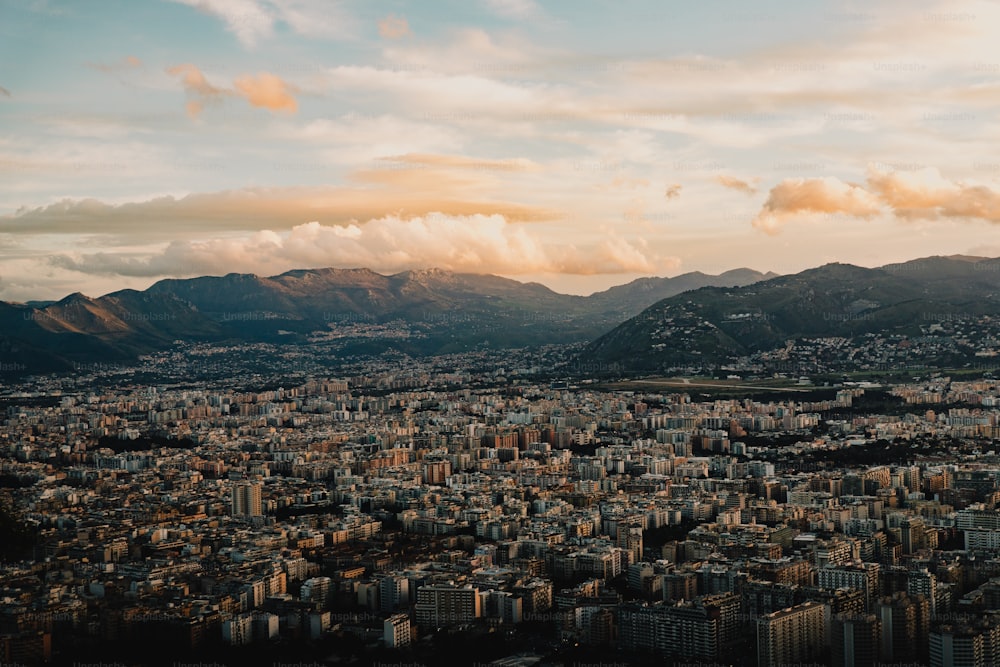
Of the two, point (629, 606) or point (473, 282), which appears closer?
point (629, 606)

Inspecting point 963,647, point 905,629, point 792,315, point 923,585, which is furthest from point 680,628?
point 792,315

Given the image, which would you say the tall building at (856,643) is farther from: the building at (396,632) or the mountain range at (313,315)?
the mountain range at (313,315)

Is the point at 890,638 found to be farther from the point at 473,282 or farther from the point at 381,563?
the point at 473,282

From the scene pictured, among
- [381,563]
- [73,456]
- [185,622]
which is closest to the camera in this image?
[185,622]

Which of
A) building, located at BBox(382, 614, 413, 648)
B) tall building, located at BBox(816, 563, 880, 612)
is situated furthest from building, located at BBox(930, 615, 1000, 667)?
building, located at BBox(382, 614, 413, 648)

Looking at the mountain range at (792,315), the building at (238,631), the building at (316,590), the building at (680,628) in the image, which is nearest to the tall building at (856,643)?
the building at (680,628)

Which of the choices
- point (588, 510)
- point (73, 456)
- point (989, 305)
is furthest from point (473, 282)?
point (588, 510)

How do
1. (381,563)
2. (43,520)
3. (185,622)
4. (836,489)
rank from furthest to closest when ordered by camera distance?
(836,489)
(43,520)
(381,563)
(185,622)

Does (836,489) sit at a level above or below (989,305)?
below
